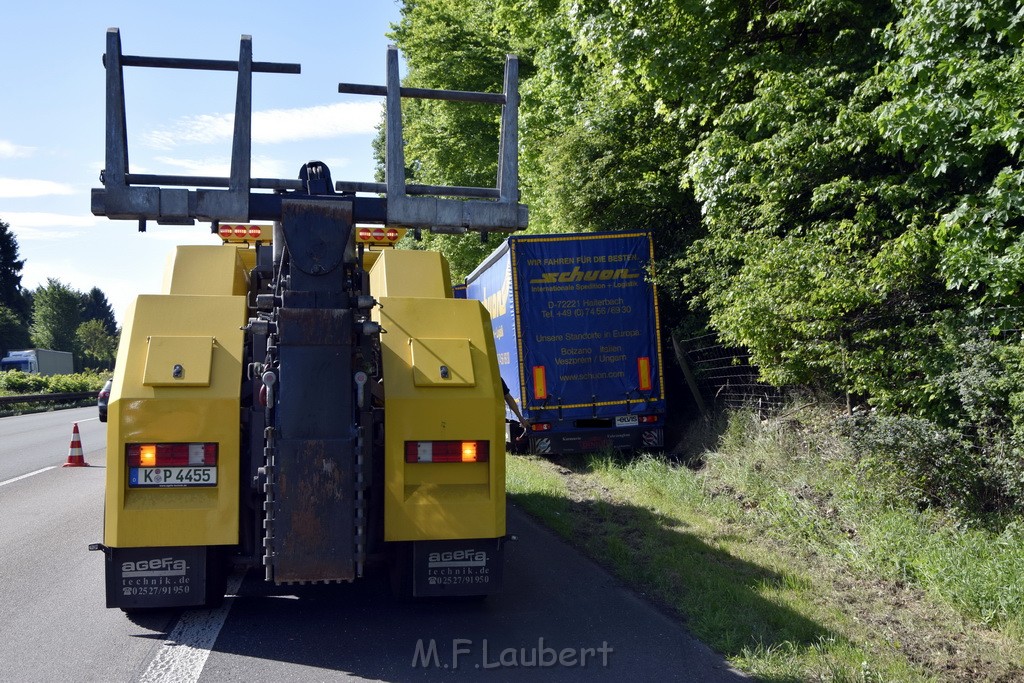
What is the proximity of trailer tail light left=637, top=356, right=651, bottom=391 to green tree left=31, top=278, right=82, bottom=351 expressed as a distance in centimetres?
9084

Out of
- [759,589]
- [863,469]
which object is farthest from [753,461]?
[759,589]

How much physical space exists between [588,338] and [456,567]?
25.5 ft

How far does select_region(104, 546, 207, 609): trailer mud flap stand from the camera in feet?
18.1

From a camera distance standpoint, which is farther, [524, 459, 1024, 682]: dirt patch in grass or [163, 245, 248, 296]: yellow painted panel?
[163, 245, 248, 296]: yellow painted panel

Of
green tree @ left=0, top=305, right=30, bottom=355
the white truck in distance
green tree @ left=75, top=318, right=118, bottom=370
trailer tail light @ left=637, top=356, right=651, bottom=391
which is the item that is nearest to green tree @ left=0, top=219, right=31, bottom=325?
green tree @ left=0, top=305, right=30, bottom=355

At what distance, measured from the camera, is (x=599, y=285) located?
44.0 feet

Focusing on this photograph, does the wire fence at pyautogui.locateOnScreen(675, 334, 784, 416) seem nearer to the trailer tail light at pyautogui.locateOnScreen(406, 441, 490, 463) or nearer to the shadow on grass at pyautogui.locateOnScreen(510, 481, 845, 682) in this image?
the shadow on grass at pyautogui.locateOnScreen(510, 481, 845, 682)

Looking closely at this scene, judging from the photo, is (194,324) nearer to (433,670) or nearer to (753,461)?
(433,670)

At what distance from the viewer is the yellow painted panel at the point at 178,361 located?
17.9 feet

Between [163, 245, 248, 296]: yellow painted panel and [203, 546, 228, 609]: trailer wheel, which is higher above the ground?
[163, 245, 248, 296]: yellow painted panel

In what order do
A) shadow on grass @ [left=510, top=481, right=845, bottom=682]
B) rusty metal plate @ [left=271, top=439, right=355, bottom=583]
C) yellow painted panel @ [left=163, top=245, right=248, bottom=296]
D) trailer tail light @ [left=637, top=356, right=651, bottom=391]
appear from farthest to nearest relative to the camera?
trailer tail light @ [left=637, top=356, right=651, bottom=391] → yellow painted panel @ [left=163, top=245, right=248, bottom=296] → shadow on grass @ [left=510, top=481, right=845, bottom=682] → rusty metal plate @ [left=271, top=439, right=355, bottom=583]

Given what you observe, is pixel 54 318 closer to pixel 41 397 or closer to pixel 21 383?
pixel 21 383

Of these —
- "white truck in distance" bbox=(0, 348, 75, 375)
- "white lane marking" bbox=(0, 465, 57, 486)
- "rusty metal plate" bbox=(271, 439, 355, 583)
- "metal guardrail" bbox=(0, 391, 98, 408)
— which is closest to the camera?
"rusty metal plate" bbox=(271, 439, 355, 583)

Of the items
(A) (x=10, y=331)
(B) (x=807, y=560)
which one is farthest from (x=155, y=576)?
(A) (x=10, y=331)
